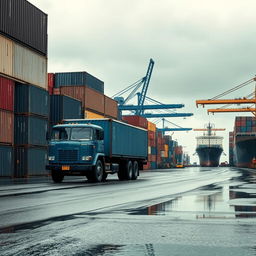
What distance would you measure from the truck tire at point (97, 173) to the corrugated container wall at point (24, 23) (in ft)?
42.3

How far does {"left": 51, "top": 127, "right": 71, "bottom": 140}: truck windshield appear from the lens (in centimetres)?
2410

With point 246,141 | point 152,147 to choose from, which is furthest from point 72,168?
point 152,147

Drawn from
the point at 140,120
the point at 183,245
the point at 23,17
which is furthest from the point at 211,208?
the point at 140,120

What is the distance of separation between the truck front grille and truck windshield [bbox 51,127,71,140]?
684 millimetres

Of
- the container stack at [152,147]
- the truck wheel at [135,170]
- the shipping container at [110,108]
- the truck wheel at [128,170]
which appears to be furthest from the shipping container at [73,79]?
the container stack at [152,147]

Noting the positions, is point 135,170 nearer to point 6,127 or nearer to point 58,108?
point 6,127

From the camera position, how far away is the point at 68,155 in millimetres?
23734

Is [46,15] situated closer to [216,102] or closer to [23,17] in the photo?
[23,17]

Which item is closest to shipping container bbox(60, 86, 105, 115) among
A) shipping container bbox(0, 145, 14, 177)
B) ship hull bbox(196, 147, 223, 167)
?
shipping container bbox(0, 145, 14, 177)

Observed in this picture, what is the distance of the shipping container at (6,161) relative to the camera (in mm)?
31562

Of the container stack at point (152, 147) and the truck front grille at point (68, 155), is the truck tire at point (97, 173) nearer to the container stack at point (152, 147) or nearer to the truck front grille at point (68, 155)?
the truck front grille at point (68, 155)

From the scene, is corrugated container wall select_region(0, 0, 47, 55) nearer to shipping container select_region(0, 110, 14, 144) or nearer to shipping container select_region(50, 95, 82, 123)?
shipping container select_region(50, 95, 82, 123)

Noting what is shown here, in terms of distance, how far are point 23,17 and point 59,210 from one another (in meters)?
27.5

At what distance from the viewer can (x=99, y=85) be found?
57.5 m
